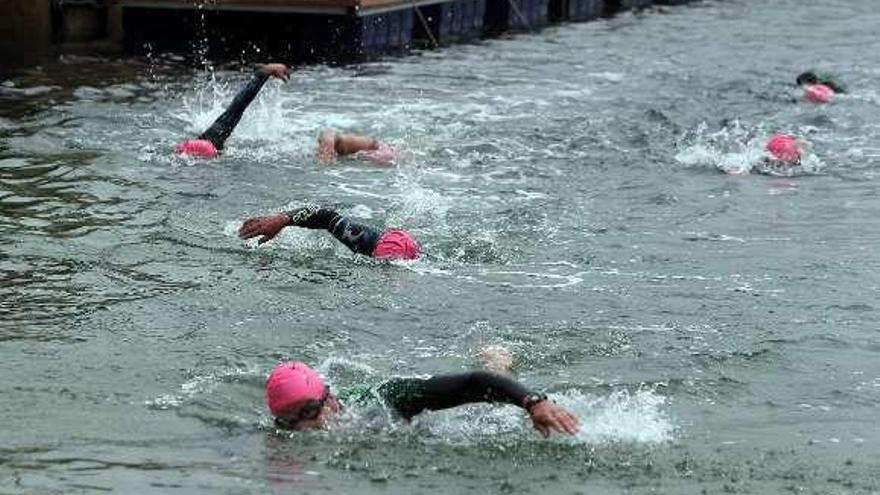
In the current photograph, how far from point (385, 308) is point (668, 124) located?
8100mm

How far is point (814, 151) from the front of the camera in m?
15.1

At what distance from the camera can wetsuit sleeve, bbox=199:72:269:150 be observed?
13148 mm

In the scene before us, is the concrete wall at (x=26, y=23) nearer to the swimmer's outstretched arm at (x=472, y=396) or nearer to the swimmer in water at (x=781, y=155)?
the swimmer in water at (x=781, y=155)

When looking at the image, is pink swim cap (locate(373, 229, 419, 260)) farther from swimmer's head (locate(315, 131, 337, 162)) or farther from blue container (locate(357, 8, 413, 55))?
blue container (locate(357, 8, 413, 55))

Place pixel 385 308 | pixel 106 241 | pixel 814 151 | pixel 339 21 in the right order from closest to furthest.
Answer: pixel 385 308, pixel 106 241, pixel 814 151, pixel 339 21

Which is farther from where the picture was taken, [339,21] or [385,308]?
[339,21]

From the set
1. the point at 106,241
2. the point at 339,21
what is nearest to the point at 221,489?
the point at 106,241

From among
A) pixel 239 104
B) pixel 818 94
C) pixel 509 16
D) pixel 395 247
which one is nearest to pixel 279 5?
pixel 509 16

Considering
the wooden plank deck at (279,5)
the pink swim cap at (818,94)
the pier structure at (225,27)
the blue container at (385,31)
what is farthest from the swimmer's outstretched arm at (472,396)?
the blue container at (385,31)

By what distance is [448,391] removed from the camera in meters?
6.68

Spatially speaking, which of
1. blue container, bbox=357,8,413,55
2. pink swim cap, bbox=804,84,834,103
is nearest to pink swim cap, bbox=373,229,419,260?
pink swim cap, bbox=804,84,834,103

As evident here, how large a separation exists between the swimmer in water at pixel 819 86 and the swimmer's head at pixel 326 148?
24.0 feet

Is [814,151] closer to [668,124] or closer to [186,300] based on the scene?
[668,124]

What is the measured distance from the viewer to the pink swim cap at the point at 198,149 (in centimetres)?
1366
